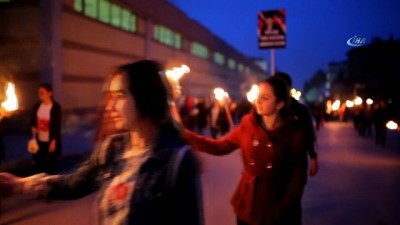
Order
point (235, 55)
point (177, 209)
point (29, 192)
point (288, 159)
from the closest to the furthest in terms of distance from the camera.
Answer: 1. point (177, 209)
2. point (29, 192)
3. point (288, 159)
4. point (235, 55)

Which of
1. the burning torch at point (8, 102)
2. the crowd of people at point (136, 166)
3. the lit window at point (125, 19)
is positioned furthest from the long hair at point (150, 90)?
the lit window at point (125, 19)

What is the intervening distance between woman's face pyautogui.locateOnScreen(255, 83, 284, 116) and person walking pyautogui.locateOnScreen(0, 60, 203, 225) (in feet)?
5.47

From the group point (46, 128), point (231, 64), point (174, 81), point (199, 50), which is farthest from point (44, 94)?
point (231, 64)

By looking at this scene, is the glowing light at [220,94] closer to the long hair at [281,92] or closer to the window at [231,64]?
the long hair at [281,92]

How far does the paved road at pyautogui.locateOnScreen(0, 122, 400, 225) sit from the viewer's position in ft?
23.0

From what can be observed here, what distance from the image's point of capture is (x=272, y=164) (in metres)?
3.76

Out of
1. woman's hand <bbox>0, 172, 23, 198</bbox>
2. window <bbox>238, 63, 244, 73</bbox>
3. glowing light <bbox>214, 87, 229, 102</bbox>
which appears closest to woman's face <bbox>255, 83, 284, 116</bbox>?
woman's hand <bbox>0, 172, 23, 198</bbox>

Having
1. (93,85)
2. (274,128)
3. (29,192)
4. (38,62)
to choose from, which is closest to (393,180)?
(274,128)

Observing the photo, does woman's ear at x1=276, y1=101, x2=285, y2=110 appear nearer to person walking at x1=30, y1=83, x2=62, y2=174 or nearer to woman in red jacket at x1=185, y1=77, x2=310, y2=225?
woman in red jacket at x1=185, y1=77, x2=310, y2=225

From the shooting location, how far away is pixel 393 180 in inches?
417

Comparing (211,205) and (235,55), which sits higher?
(235,55)

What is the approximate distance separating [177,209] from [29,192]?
0.94 metres

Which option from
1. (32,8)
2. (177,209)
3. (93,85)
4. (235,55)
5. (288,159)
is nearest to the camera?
(177,209)

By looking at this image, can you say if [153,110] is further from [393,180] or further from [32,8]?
[32,8]
